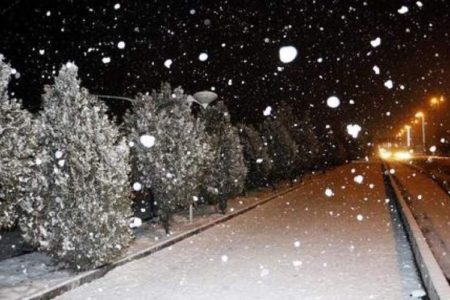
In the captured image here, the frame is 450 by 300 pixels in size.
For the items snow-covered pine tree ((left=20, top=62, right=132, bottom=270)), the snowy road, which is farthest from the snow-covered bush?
snow-covered pine tree ((left=20, top=62, right=132, bottom=270))

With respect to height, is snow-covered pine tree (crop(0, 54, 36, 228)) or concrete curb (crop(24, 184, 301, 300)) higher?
snow-covered pine tree (crop(0, 54, 36, 228))

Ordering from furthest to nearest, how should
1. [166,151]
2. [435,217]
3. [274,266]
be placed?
[435,217], [166,151], [274,266]

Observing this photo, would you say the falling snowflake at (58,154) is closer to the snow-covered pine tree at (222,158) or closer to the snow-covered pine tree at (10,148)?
the snow-covered pine tree at (10,148)

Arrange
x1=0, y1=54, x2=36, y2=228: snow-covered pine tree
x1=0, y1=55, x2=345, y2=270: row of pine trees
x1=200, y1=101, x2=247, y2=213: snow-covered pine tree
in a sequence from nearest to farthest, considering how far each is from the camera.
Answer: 1. x1=0, y1=54, x2=36, y2=228: snow-covered pine tree
2. x1=0, y1=55, x2=345, y2=270: row of pine trees
3. x1=200, y1=101, x2=247, y2=213: snow-covered pine tree

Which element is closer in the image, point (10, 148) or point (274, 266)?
point (10, 148)

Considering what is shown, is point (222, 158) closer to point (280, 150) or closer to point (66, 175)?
point (66, 175)

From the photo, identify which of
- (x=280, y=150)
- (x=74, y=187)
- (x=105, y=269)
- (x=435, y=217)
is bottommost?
(x=435, y=217)

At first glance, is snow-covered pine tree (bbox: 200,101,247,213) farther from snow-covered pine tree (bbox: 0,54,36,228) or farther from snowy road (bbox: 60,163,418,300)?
snow-covered pine tree (bbox: 0,54,36,228)

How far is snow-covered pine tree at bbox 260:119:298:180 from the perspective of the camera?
3272 centimetres

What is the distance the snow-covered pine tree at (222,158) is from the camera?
19812 mm

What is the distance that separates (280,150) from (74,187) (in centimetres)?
2361

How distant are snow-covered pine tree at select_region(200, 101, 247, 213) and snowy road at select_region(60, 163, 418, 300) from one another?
2.51 meters

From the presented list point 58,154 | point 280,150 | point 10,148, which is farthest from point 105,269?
point 280,150

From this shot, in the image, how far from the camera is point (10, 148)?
9.23 m
